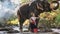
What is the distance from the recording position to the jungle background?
6.79 ft

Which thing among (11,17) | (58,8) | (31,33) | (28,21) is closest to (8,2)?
(11,17)

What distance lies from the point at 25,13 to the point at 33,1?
0.17 metres

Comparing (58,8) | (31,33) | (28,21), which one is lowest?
(31,33)

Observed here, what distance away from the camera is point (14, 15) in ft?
6.81

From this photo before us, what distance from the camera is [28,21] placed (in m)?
2.08

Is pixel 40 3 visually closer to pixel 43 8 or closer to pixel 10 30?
pixel 43 8

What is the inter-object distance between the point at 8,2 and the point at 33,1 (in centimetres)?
29

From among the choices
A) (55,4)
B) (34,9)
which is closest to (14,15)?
(34,9)

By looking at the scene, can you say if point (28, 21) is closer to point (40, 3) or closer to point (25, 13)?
point (25, 13)

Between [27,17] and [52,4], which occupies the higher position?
[52,4]

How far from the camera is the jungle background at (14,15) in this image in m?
2.07

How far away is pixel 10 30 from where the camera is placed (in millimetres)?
2074

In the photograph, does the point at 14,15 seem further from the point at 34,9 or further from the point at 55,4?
the point at 55,4

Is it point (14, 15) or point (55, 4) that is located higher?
point (55, 4)
